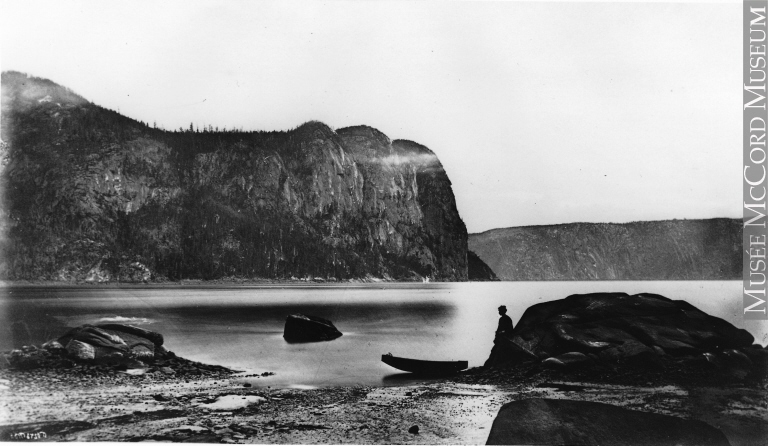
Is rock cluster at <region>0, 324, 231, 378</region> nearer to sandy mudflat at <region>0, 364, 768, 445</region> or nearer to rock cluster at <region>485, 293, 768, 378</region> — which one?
sandy mudflat at <region>0, 364, 768, 445</region>

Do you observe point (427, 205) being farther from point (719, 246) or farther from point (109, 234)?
point (109, 234)

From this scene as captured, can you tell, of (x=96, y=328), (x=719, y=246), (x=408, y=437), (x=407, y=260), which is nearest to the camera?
(x=408, y=437)

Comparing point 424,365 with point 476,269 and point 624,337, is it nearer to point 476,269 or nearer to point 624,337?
point 476,269

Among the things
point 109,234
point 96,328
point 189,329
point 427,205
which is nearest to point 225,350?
point 189,329

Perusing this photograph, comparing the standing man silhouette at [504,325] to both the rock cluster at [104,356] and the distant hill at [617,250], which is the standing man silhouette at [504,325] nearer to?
the distant hill at [617,250]

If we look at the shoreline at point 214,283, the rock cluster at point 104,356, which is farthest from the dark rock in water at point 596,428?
the rock cluster at point 104,356

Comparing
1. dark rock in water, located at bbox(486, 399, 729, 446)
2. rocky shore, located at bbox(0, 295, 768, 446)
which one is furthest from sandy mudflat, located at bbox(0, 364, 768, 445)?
dark rock in water, located at bbox(486, 399, 729, 446)
